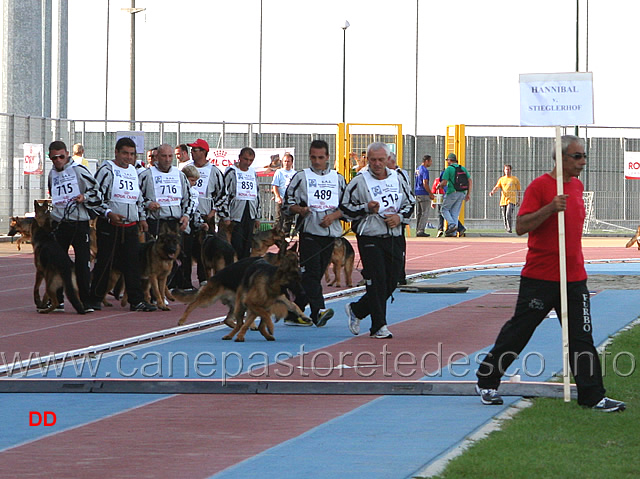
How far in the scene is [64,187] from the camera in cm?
1546

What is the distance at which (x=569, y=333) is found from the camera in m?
8.69

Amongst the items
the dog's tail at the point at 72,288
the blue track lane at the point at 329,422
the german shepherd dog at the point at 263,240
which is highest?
the german shepherd dog at the point at 263,240

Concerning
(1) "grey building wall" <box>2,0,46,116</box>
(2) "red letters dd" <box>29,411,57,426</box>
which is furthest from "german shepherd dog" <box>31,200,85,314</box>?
(1) "grey building wall" <box>2,0,46,116</box>

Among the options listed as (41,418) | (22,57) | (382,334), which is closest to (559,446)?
(41,418)

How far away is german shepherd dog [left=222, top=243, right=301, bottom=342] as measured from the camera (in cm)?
1268

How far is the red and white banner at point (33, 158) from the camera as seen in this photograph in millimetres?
32562

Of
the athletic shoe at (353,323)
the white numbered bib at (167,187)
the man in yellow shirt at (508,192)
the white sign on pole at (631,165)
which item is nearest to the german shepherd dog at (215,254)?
the white numbered bib at (167,187)

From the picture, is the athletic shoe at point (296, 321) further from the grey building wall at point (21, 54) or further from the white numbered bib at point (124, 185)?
the grey building wall at point (21, 54)

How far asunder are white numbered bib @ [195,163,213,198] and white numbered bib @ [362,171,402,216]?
5.19m

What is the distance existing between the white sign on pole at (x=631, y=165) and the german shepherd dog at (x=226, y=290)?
29.4 metres

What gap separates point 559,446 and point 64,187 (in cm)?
950

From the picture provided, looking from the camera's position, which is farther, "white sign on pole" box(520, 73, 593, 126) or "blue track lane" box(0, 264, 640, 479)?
"white sign on pole" box(520, 73, 593, 126)

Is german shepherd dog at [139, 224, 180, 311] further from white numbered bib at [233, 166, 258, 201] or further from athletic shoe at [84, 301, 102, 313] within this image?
white numbered bib at [233, 166, 258, 201]

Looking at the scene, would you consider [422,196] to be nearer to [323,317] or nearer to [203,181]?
[203,181]
